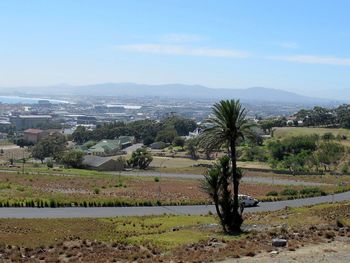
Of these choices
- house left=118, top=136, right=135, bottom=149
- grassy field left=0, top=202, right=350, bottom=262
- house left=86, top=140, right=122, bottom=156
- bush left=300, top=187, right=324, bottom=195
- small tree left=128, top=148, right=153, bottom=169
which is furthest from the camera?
house left=118, top=136, right=135, bottom=149

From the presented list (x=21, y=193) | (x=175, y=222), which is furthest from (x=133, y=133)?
(x=175, y=222)

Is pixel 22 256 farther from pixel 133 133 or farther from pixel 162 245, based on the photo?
pixel 133 133

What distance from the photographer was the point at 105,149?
425 ft

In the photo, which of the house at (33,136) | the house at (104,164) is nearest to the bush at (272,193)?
the house at (104,164)

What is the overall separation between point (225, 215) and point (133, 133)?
464ft

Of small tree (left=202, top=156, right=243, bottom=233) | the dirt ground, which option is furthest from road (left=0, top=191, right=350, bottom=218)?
the dirt ground

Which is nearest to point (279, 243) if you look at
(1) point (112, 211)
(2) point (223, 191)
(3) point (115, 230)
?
(2) point (223, 191)

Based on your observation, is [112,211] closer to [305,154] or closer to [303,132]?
[305,154]

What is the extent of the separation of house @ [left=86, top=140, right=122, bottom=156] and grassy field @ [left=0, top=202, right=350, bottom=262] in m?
90.4

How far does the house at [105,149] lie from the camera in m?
126

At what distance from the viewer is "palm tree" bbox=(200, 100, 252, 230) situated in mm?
30938

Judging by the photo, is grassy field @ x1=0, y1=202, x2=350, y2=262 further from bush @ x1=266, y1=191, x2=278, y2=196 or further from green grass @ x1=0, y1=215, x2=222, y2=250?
bush @ x1=266, y1=191, x2=278, y2=196

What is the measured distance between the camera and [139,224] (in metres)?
33.6

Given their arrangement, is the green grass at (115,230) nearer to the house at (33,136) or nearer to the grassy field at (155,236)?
the grassy field at (155,236)
